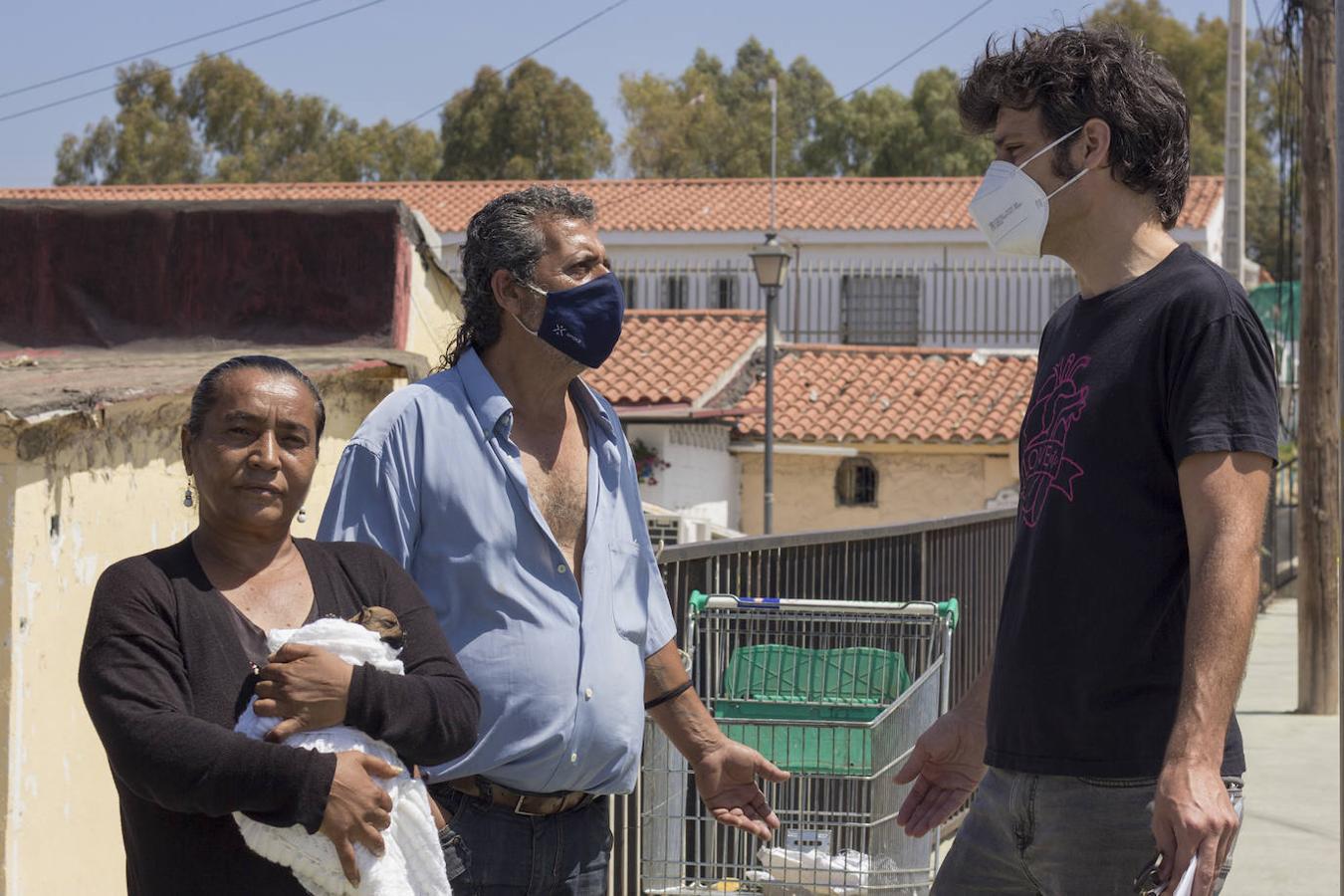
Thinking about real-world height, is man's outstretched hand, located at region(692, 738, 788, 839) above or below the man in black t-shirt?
below

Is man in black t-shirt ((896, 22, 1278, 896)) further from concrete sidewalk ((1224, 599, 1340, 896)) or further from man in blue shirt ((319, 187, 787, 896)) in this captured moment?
concrete sidewalk ((1224, 599, 1340, 896))

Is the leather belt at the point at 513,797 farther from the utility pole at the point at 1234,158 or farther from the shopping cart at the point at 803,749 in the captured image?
the utility pole at the point at 1234,158

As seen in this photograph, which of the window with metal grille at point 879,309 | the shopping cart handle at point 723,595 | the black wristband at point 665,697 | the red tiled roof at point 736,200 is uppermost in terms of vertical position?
the red tiled roof at point 736,200

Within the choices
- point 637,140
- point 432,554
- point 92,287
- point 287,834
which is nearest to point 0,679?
point 432,554

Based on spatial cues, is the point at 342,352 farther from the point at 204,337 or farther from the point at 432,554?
the point at 432,554

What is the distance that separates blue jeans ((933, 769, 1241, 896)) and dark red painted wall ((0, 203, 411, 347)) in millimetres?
7113

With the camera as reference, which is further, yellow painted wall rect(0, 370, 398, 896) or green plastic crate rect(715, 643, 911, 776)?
yellow painted wall rect(0, 370, 398, 896)

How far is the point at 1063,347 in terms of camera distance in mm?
3258

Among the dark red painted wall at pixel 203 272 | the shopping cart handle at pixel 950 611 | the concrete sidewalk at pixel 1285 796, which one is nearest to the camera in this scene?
the shopping cart handle at pixel 950 611

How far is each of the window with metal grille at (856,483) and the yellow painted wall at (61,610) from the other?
1935 cm

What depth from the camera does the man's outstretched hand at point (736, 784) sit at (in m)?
3.79

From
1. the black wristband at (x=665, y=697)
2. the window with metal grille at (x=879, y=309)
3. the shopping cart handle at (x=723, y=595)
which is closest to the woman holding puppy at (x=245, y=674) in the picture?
the black wristband at (x=665, y=697)

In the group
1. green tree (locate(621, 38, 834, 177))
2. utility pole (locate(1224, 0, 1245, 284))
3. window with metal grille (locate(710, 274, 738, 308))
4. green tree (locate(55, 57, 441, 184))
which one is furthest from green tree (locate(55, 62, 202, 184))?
utility pole (locate(1224, 0, 1245, 284))

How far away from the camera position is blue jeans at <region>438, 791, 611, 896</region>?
10.5 ft
